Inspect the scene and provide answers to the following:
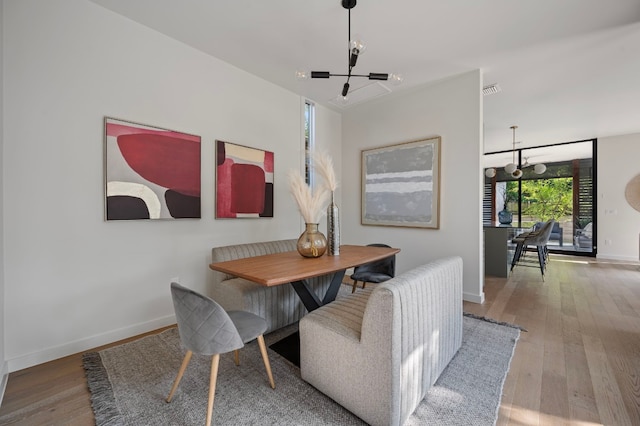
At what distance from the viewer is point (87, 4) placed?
6.60 ft

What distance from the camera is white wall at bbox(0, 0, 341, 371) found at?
1.75 meters

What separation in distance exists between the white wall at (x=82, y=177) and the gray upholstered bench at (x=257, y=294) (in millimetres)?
527

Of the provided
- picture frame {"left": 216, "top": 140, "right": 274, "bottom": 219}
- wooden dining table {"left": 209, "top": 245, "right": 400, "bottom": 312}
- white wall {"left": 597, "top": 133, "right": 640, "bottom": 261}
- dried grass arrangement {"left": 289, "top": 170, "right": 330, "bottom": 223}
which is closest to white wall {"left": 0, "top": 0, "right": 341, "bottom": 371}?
picture frame {"left": 216, "top": 140, "right": 274, "bottom": 219}

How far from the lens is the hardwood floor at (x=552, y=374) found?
4.54 ft

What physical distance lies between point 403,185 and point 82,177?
340 centimetres

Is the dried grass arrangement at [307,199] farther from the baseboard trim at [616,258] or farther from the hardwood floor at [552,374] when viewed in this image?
the baseboard trim at [616,258]

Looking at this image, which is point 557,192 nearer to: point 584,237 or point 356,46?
point 584,237

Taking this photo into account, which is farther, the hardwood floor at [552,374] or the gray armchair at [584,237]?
the gray armchair at [584,237]

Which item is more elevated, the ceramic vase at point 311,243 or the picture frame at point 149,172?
the picture frame at point 149,172

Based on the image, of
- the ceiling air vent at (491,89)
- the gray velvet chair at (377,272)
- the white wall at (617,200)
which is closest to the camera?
the gray velvet chair at (377,272)

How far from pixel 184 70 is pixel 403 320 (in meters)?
2.87

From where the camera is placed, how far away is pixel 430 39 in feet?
8.01

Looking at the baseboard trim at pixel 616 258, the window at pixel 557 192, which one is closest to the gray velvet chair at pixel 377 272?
the window at pixel 557 192

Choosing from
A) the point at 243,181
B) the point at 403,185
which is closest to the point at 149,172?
the point at 243,181
